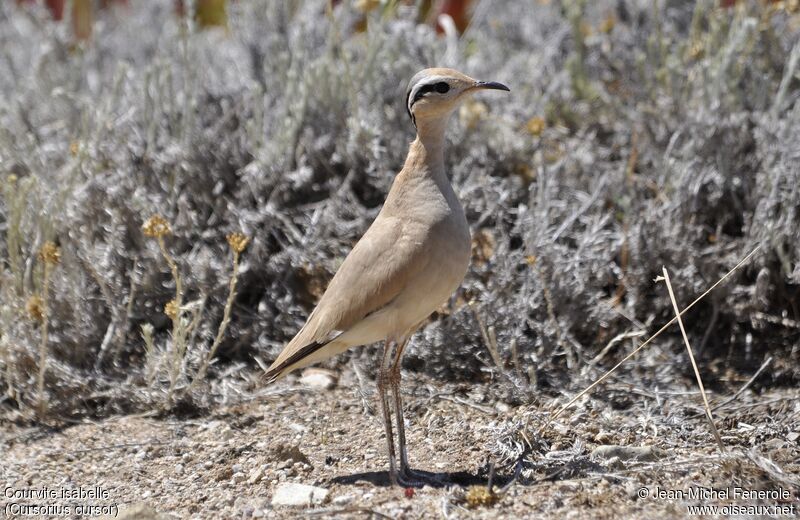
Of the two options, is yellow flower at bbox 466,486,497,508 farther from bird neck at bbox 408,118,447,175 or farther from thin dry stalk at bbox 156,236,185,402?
thin dry stalk at bbox 156,236,185,402

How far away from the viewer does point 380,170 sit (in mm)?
4746

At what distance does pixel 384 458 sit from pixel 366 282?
0.73 metres

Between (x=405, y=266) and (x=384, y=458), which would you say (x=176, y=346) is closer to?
(x=384, y=458)

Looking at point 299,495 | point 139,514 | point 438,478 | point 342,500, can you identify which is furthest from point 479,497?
point 139,514

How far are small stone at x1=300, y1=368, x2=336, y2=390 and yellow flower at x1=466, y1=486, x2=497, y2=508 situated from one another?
1.33 m

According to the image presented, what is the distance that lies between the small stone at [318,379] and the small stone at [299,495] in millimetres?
990

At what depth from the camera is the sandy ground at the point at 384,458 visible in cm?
305

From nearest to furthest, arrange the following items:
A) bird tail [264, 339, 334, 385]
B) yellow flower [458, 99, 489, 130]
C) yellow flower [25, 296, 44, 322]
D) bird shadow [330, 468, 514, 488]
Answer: bird shadow [330, 468, 514, 488]
bird tail [264, 339, 334, 385]
yellow flower [25, 296, 44, 322]
yellow flower [458, 99, 489, 130]

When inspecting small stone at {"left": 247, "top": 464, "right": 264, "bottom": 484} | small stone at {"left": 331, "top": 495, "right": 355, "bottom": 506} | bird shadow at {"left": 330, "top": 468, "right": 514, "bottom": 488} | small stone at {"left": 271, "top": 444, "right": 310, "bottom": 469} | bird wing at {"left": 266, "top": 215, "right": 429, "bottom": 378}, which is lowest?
small stone at {"left": 247, "top": 464, "right": 264, "bottom": 484}

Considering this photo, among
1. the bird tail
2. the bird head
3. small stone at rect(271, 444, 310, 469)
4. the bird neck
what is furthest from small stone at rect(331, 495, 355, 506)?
the bird head

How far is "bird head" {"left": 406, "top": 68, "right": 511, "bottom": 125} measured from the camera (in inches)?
136

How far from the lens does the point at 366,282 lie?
337cm

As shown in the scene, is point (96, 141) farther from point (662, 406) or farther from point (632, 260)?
point (662, 406)

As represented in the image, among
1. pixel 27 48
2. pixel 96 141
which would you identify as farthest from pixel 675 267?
pixel 27 48
